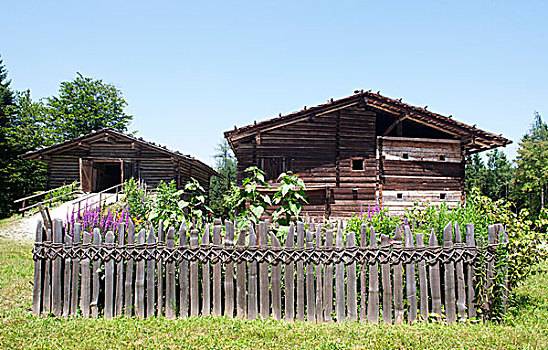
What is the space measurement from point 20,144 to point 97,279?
31.7 metres

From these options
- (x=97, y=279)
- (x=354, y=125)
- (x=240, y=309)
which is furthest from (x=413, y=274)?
(x=354, y=125)

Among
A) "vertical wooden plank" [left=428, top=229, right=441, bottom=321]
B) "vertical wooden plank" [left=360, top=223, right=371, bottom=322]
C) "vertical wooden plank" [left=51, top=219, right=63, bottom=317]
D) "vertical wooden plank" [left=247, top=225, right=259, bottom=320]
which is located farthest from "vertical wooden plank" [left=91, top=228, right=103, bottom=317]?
"vertical wooden plank" [left=428, top=229, right=441, bottom=321]

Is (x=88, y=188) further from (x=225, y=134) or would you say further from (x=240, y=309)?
(x=240, y=309)

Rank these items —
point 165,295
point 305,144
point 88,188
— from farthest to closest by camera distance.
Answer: point 88,188
point 305,144
point 165,295

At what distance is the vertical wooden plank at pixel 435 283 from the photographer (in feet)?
17.0

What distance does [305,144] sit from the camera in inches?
634

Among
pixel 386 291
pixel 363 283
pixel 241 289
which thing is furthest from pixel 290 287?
pixel 386 291

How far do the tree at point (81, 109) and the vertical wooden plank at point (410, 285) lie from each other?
51.6 meters

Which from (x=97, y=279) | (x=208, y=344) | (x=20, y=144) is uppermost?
(x=20, y=144)

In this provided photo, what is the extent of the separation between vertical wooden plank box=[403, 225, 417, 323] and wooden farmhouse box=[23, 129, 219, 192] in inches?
801

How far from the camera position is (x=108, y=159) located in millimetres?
24203

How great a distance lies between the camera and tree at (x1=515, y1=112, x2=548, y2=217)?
40.0m

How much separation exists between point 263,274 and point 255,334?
875mm

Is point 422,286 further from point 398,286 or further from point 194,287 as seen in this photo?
point 194,287
